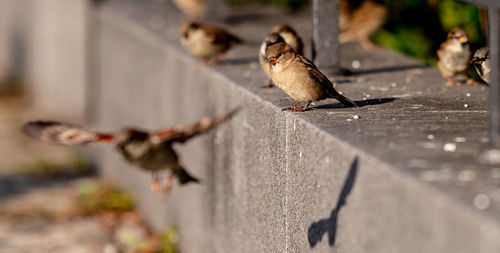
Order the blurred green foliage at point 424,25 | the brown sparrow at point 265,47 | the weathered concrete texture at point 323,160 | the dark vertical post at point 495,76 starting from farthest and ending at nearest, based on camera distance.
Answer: the blurred green foliage at point 424,25
the brown sparrow at point 265,47
the dark vertical post at point 495,76
the weathered concrete texture at point 323,160

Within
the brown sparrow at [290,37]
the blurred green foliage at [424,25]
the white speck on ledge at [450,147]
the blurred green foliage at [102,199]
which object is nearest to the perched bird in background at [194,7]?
the blurred green foliage at [424,25]

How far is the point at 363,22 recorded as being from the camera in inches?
311

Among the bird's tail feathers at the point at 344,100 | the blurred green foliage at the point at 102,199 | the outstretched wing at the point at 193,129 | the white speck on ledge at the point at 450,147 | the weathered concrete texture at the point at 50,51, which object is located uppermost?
the white speck on ledge at the point at 450,147

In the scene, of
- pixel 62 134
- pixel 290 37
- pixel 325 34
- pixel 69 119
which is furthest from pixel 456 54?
pixel 69 119

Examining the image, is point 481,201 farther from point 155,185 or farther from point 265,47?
point 155,185

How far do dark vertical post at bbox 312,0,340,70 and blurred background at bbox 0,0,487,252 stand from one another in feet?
3.55

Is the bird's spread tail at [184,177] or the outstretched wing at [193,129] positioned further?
the bird's spread tail at [184,177]

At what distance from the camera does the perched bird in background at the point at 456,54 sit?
521 centimetres

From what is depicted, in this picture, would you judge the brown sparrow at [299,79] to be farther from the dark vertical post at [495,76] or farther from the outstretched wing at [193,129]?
the dark vertical post at [495,76]

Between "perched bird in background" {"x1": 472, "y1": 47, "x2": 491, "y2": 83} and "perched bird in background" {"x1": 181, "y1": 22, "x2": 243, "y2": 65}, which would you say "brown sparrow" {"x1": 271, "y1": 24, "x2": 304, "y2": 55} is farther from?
"perched bird in background" {"x1": 472, "y1": 47, "x2": 491, "y2": 83}

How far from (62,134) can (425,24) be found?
11.9ft

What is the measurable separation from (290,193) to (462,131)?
35.2 inches

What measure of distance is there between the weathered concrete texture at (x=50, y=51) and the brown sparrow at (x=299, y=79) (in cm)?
693

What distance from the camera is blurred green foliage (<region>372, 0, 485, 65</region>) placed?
6816 mm
